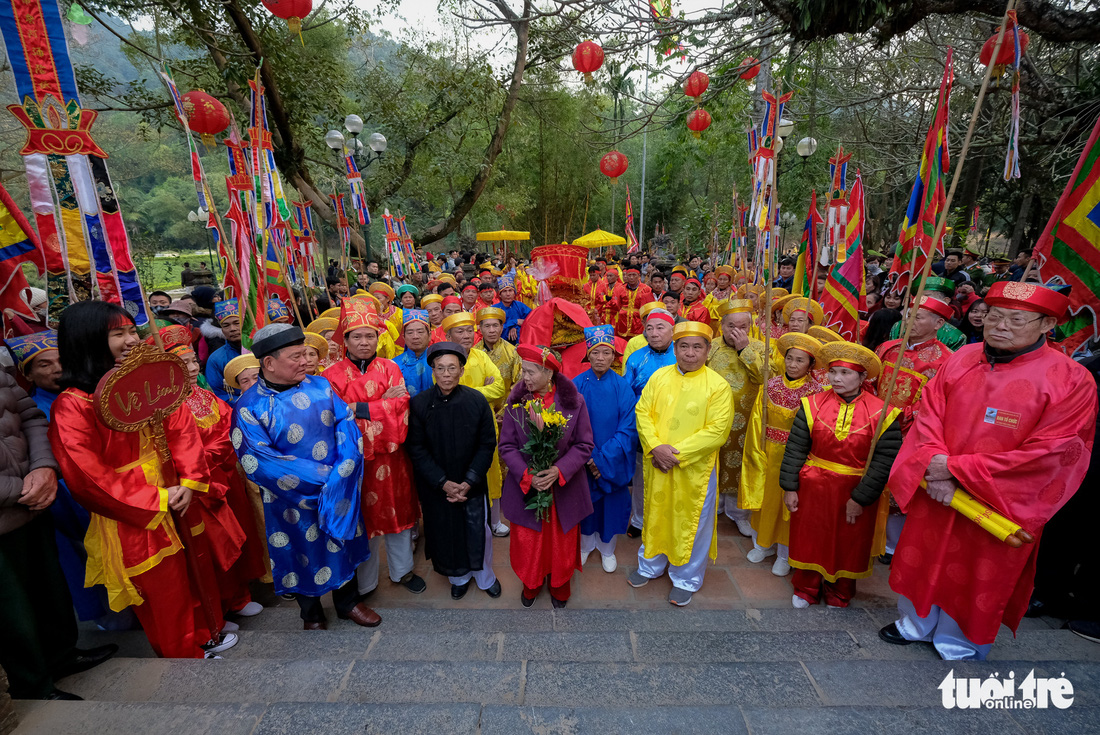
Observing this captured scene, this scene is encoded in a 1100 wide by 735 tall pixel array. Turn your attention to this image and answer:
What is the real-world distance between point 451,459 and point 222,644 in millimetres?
1715

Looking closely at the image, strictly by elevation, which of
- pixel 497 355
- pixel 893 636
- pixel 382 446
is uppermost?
pixel 497 355

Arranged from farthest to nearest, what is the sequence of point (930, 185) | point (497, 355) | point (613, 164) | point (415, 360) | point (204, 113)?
1. point (613, 164)
2. point (204, 113)
3. point (497, 355)
4. point (415, 360)
5. point (930, 185)

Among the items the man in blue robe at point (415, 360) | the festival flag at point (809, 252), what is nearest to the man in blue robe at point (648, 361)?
the man in blue robe at point (415, 360)

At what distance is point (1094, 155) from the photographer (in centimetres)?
281

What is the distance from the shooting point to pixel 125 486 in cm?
253

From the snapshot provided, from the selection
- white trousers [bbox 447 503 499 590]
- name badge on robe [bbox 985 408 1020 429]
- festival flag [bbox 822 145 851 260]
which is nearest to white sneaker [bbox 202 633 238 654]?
white trousers [bbox 447 503 499 590]

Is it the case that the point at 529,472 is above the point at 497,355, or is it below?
below

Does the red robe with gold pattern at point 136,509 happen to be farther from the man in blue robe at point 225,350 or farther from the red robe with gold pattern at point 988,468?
the red robe with gold pattern at point 988,468

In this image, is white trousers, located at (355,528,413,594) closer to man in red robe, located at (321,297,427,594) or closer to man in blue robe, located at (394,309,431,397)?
man in red robe, located at (321,297,427,594)

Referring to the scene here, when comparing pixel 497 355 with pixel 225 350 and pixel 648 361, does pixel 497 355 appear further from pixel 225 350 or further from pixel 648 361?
pixel 225 350

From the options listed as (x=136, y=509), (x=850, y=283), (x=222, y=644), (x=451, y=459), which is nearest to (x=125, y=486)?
(x=136, y=509)

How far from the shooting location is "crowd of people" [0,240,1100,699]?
2.48 m

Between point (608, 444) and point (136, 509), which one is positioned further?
point (608, 444)

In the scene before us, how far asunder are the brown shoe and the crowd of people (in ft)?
A: 0.06
